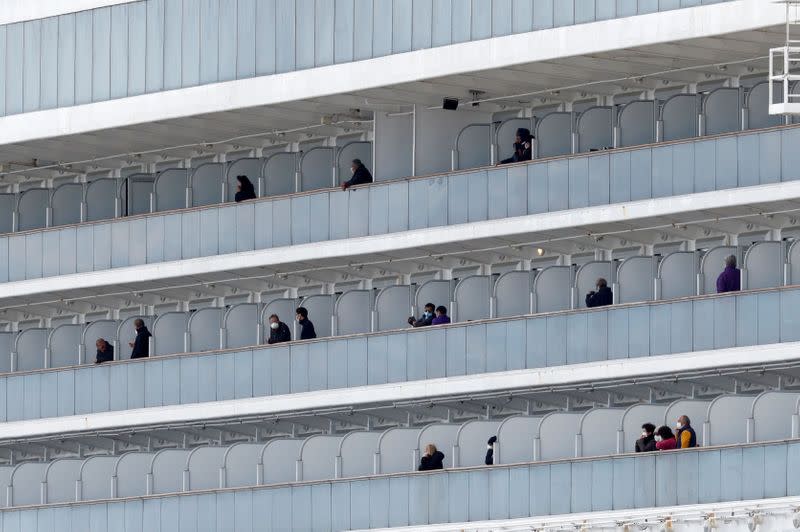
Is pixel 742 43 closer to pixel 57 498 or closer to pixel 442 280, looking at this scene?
pixel 442 280

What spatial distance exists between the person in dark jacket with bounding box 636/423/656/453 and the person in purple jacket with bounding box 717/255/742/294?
261cm

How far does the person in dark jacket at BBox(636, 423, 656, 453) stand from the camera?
6106 cm

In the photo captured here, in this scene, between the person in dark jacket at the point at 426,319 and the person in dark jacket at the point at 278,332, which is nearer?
the person in dark jacket at the point at 426,319

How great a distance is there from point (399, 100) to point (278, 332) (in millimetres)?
4780

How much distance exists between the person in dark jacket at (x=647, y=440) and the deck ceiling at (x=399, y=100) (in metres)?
6.43

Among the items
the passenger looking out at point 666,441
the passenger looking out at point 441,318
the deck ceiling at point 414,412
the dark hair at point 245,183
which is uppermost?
the dark hair at point 245,183

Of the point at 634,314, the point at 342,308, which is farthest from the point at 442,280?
the point at 634,314

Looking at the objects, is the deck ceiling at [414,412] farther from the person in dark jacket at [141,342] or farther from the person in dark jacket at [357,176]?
the person in dark jacket at [357,176]

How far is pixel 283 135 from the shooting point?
72938mm

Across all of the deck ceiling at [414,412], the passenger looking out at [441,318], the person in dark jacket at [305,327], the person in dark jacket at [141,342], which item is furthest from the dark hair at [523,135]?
the person in dark jacket at [141,342]

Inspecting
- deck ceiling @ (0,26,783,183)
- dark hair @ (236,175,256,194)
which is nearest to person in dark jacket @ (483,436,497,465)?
deck ceiling @ (0,26,783,183)

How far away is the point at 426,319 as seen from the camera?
6738 centimetres

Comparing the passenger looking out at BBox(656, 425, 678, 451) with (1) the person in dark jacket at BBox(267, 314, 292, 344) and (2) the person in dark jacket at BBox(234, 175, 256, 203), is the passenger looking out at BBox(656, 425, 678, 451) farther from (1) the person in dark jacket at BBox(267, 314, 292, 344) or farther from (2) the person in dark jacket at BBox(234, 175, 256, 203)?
(2) the person in dark jacket at BBox(234, 175, 256, 203)

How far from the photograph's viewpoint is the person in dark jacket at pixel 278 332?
69438 millimetres
